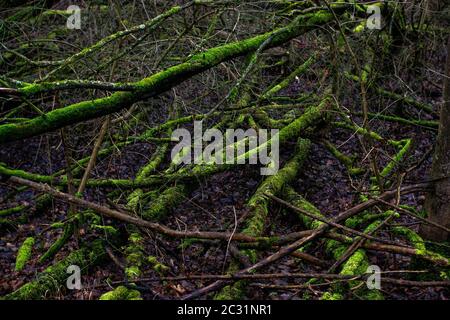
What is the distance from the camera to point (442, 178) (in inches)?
177

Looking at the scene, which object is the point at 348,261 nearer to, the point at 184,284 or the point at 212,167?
the point at 184,284

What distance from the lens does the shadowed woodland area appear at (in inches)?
164

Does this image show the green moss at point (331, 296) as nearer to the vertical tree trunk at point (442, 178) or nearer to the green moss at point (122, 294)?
the vertical tree trunk at point (442, 178)

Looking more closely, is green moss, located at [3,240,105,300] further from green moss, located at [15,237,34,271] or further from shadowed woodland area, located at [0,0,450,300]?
green moss, located at [15,237,34,271]

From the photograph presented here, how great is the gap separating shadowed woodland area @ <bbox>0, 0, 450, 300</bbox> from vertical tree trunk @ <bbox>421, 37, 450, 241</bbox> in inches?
0.6

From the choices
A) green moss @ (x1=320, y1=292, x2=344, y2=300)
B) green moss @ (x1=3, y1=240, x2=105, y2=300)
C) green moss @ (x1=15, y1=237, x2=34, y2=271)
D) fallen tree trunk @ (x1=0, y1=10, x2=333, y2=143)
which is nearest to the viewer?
fallen tree trunk @ (x1=0, y1=10, x2=333, y2=143)

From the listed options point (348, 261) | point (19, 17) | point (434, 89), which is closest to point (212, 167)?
point (348, 261)

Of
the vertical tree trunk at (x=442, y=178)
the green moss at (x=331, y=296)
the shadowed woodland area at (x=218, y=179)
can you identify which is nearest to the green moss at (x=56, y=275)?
the shadowed woodland area at (x=218, y=179)

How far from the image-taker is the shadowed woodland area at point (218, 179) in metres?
4.16

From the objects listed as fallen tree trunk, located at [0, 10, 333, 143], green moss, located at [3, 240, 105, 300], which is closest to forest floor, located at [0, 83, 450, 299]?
green moss, located at [3, 240, 105, 300]

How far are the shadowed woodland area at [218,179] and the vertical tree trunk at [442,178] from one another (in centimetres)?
2

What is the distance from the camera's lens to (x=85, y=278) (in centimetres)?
503

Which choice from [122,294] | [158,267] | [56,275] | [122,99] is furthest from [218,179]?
[122,99]
